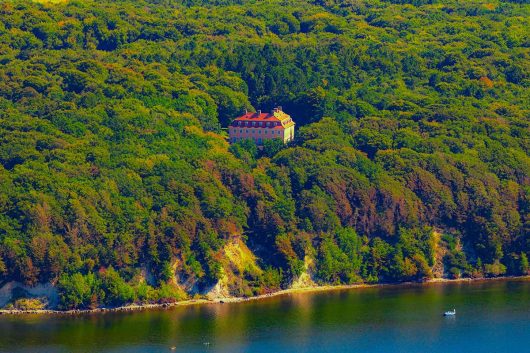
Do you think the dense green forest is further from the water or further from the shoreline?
the water

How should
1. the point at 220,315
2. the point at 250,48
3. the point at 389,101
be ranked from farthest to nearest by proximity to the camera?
1. the point at 250,48
2. the point at 389,101
3. the point at 220,315

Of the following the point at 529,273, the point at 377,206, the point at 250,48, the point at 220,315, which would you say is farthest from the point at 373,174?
the point at 250,48

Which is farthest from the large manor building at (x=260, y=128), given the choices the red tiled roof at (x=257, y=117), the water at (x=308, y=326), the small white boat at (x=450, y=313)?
the small white boat at (x=450, y=313)

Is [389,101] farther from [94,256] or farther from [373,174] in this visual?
[94,256]

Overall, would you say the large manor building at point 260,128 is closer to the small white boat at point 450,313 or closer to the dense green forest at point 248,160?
the dense green forest at point 248,160

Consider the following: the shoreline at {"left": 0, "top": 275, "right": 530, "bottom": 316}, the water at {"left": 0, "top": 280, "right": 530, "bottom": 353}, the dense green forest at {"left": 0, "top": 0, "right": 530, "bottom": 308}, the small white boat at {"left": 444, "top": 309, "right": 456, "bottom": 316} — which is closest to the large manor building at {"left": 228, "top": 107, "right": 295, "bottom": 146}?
the dense green forest at {"left": 0, "top": 0, "right": 530, "bottom": 308}

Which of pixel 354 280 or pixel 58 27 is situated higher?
pixel 58 27
